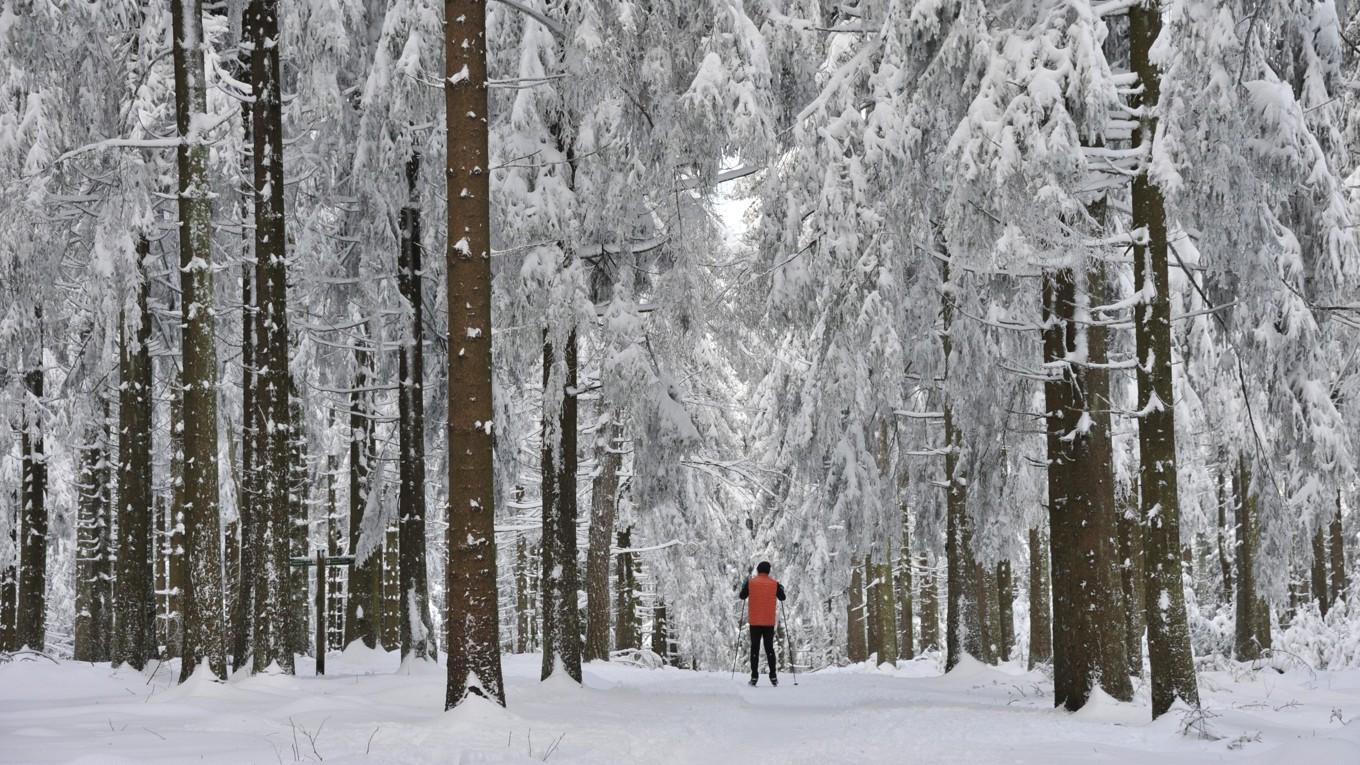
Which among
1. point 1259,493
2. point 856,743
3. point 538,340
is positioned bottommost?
point 856,743

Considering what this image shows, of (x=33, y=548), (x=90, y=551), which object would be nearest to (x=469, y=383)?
(x=33, y=548)

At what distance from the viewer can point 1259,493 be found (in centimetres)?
1664

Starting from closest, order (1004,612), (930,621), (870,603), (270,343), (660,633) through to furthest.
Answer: (270,343)
(1004,612)
(660,633)
(930,621)
(870,603)

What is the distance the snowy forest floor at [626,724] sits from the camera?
6.64 meters

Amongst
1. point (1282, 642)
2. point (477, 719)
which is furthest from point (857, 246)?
point (1282, 642)

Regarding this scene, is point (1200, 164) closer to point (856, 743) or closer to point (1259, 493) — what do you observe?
point (856, 743)

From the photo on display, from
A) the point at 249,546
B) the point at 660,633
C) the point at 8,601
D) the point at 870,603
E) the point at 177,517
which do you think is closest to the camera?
the point at 249,546

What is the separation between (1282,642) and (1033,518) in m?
4.73

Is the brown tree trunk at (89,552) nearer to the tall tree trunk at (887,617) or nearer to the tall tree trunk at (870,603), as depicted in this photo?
the tall tree trunk at (887,617)

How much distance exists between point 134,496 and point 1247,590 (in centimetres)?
1768

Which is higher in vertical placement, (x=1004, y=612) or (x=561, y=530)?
(x=561, y=530)

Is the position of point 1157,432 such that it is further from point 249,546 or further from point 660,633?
point 660,633

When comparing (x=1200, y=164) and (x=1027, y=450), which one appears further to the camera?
(x=1027, y=450)

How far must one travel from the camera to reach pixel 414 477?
47.1ft
